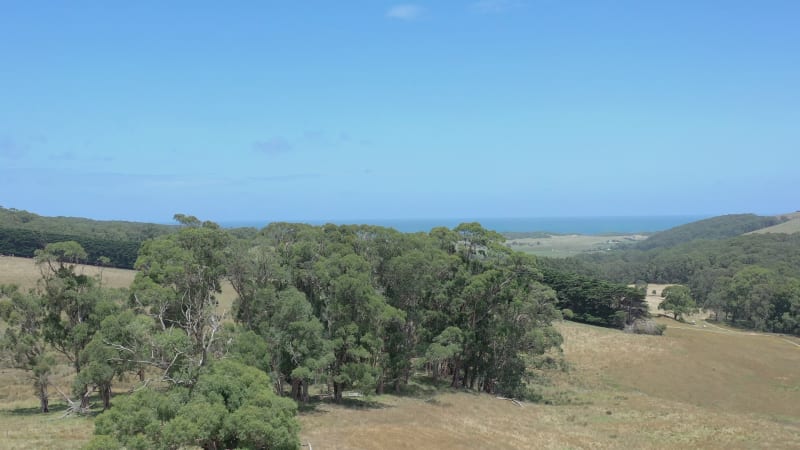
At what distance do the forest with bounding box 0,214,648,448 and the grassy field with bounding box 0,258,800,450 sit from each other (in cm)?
263

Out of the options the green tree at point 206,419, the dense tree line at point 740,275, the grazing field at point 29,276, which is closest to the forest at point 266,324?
the green tree at point 206,419

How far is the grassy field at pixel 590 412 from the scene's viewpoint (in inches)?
985

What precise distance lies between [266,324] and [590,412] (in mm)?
24290

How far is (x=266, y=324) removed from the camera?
27.4m

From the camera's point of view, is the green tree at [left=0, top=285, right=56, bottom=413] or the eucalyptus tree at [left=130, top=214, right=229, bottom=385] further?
the green tree at [left=0, top=285, right=56, bottom=413]

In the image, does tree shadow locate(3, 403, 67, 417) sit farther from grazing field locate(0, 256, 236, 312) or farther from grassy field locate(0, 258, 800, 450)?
grazing field locate(0, 256, 236, 312)

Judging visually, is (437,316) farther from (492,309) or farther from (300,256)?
(300,256)

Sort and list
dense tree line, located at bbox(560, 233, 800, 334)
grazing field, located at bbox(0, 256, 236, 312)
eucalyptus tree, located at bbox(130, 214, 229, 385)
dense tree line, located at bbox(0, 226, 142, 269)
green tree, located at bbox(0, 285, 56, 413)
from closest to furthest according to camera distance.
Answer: eucalyptus tree, located at bbox(130, 214, 229, 385)
green tree, located at bbox(0, 285, 56, 413)
grazing field, located at bbox(0, 256, 236, 312)
dense tree line, located at bbox(560, 233, 800, 334)
dense tree line, located at bbox(0, 226, 142, 269)

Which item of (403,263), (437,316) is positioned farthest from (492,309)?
(403,263)

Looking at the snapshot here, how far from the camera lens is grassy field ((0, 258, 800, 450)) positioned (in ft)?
82.1

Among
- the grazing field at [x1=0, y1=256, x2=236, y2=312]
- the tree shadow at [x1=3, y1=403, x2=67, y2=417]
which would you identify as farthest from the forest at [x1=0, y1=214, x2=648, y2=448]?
the grazing field at [x1=0, y1=256, x2=236, y2=312]

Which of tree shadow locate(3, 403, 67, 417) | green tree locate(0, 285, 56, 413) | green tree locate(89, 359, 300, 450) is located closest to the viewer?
green tree locate(89, 359, 300, 450)

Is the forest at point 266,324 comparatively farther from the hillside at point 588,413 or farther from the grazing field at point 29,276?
the grazing field at point 29,276

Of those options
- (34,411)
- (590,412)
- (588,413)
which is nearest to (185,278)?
(34,411)
